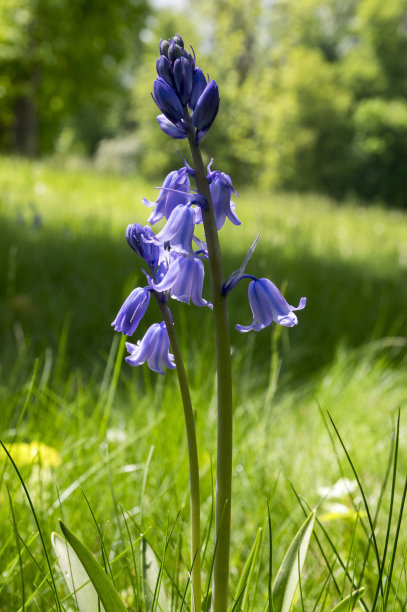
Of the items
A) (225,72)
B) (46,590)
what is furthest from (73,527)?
(225,72)

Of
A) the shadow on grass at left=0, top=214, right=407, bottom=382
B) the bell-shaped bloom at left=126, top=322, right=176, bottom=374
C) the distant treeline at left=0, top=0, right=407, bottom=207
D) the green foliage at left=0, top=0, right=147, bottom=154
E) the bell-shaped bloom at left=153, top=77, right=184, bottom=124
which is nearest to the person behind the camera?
the bell-shaped bloom at left=153, top=77, right=184, bottom=124

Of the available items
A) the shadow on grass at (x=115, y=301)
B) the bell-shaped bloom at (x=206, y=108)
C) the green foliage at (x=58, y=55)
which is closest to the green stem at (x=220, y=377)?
the bell-shaped bloom at (x=206, y=108)

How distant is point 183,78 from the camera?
2.59 ft

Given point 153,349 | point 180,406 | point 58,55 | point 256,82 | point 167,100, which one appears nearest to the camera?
point 167,100

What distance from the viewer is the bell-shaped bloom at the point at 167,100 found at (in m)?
0.76

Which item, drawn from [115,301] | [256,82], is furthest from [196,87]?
[256,82]

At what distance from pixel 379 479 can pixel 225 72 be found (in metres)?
20.8

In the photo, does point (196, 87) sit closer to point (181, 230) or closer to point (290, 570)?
point (181, 230)

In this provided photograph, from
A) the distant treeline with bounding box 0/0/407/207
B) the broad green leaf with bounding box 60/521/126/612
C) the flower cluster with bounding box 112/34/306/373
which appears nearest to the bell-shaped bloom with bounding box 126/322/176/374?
the flower cluster with bounding box 112/34/306/373

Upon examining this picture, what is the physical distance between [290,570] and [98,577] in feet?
1.00

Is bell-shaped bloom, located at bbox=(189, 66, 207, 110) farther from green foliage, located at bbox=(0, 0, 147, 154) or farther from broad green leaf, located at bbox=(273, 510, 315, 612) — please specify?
green foliage, located at bbox=(0, 0, 147, 154)

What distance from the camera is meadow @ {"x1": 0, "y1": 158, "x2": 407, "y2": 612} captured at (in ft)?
4.26

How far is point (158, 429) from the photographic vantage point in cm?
175

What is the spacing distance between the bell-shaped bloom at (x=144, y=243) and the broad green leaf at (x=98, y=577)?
1.30ft
